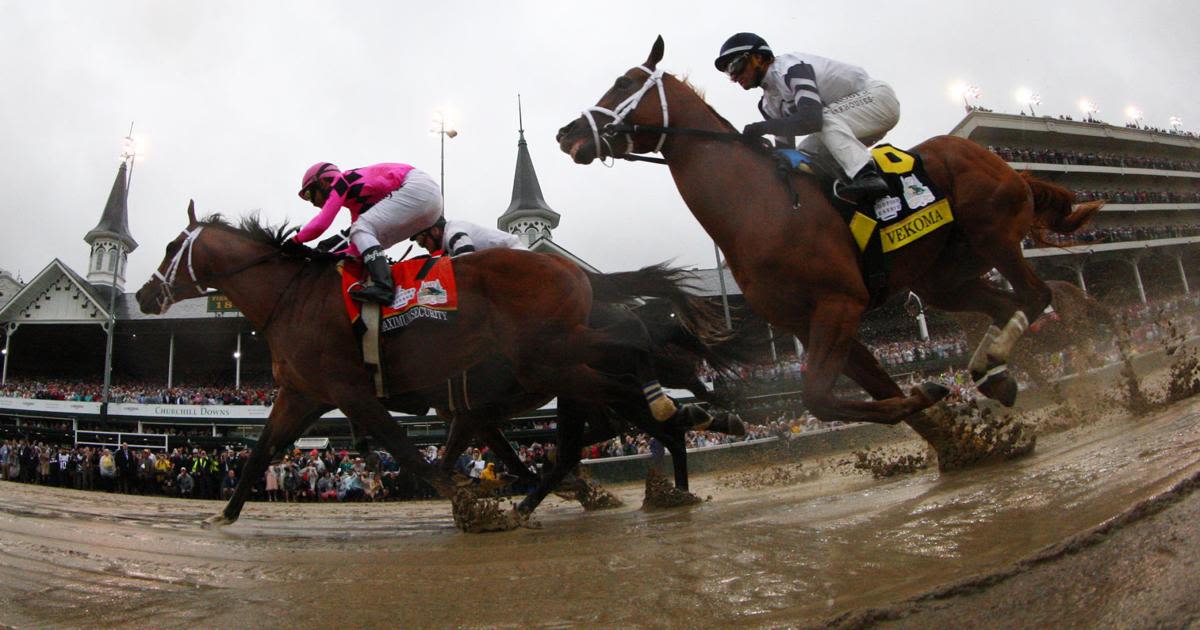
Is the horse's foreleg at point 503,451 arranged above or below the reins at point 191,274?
below

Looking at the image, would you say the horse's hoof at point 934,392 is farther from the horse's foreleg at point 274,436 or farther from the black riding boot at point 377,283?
the horse's foreleg at point 274,436

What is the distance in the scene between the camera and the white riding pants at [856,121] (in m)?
4.02

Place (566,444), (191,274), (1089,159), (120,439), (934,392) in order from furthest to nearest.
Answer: (1089,159)
(120,439)
(566,444)
(191,274)
(934,392)

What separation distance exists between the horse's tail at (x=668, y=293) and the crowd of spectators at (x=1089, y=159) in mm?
33092

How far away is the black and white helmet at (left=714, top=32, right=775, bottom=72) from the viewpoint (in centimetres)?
424

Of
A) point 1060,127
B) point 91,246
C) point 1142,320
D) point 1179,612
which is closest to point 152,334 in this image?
point 91,246

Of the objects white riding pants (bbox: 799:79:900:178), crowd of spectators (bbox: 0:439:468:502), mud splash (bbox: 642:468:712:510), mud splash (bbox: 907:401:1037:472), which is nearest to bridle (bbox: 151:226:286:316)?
mud splash (bbox: 642:468:712:510)

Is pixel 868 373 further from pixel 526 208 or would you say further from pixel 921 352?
pixel 526 208

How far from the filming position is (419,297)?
4.76 metres

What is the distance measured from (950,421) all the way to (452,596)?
3.95 m

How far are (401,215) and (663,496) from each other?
319cm

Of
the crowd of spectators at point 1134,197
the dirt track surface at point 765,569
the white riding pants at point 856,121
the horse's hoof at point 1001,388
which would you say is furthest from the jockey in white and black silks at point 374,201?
the crowd of spectators at point 1134,197

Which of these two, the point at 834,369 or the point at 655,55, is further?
the point at 655,55

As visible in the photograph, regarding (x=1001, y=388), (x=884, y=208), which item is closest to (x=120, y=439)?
(x=884, y=208)
